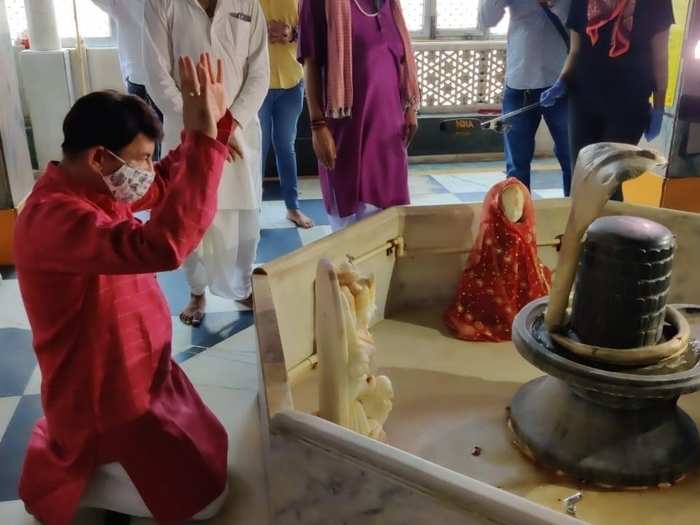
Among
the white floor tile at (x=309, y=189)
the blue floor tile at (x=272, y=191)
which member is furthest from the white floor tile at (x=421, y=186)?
the blue floor tile at (x=272, y=191)

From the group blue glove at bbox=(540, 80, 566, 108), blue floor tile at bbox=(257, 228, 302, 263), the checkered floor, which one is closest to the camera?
the checkered floor

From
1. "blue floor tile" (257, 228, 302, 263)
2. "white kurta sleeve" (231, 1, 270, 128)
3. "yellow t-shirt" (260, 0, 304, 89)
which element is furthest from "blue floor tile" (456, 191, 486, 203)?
"white kurta sleeve" (231, 1, 270, 128)

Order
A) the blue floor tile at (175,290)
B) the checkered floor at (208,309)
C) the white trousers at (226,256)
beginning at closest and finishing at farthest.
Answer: the checkered floor at (208,309)
the white trousers at (226,256)
the blue floor tile at (175,290)

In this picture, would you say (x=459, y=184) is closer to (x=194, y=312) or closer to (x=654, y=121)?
(x=654, y=121)

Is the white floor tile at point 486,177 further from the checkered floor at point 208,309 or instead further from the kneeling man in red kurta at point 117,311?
the kneeling man in red kurta at point 117,311

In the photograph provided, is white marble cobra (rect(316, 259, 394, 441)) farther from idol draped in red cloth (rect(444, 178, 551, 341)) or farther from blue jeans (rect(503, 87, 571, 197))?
blue jeans (rect(503, 87, 571, 197))

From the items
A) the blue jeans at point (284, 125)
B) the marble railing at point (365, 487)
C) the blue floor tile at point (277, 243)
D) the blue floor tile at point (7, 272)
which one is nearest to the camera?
the marble railing at point (365, 487)

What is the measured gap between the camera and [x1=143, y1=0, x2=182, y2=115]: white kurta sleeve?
262cm

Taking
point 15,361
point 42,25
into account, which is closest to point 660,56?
point 15,361

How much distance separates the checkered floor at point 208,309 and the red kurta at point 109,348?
0.35 metres

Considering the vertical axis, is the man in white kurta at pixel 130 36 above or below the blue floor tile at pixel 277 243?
→ above

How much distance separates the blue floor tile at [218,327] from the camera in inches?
112

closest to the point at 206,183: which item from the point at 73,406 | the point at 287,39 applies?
the point at 73,406

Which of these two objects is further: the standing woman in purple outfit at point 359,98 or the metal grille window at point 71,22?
the metal grille window at point 71,22
